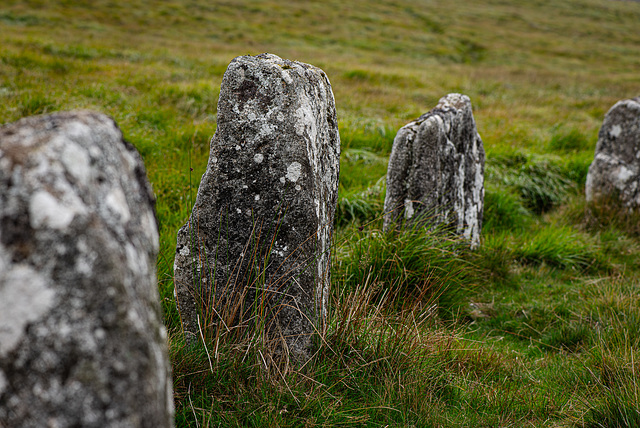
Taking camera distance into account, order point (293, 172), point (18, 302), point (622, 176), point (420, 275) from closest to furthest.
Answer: point (18, 302)
point (293, 172)
point (420, 275)
point (622, 176)

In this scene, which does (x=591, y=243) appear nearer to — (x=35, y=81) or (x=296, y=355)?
(x=296, y=355)

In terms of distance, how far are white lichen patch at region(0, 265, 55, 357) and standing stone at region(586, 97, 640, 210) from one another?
275 inches

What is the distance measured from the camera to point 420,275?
3.85 metres

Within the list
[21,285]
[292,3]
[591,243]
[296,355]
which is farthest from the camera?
[292,3]

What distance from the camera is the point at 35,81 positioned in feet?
28.3

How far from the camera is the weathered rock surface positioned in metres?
4.42

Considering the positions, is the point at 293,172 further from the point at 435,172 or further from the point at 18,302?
the point at 435,172

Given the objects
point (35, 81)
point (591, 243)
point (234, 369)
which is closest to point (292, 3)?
point (35, 81)

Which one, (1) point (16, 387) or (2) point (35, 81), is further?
(2) point (35, 81)

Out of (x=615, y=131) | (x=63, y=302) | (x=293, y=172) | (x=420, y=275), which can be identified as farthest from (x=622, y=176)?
(x=63, y=302)

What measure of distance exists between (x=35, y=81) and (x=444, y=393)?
9.11m

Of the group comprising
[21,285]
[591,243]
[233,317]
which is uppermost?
[21,285]

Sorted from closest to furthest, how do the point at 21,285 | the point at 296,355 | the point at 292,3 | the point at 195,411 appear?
the point at 21,285, the point at 195,411, the point at 296,355, the point at 292,3

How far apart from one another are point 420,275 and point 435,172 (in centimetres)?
116
